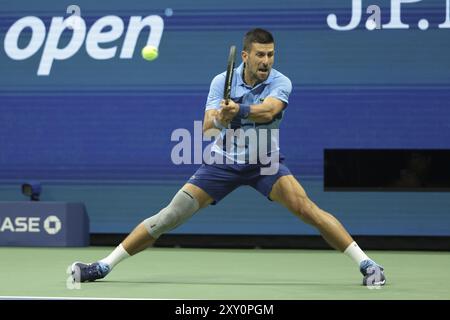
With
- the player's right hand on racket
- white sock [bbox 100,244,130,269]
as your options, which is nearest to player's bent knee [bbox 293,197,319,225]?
the player's right hand on racket

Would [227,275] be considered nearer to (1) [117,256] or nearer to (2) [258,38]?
(1) [117,256]

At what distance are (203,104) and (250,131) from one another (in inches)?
156

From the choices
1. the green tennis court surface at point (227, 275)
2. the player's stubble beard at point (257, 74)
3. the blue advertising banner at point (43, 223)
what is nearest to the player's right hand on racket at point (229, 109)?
the player's stubble beard at point (257, 74)

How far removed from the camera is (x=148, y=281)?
8.59 m

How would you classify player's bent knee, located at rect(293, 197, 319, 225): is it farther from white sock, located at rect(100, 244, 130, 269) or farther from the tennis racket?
white sock, located at rect(100, 244, 130, 269)

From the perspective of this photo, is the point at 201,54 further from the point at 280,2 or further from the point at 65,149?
the point at 65,149

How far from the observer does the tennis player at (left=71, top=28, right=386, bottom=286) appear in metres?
8.09

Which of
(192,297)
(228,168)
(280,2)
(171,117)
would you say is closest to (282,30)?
(280,2)

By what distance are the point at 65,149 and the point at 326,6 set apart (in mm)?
3405

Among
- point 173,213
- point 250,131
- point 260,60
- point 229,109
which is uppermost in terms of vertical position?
point 260,60

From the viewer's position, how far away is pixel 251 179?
8227mm

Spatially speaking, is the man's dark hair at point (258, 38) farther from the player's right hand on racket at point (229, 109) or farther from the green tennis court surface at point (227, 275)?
the green tennis court surface at point (227, 275)

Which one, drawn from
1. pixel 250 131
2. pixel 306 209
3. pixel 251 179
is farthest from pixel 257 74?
pixel 306 209

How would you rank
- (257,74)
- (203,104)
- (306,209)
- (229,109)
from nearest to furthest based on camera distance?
(229,109) → (306,209) → (257,74) → (203,104)
